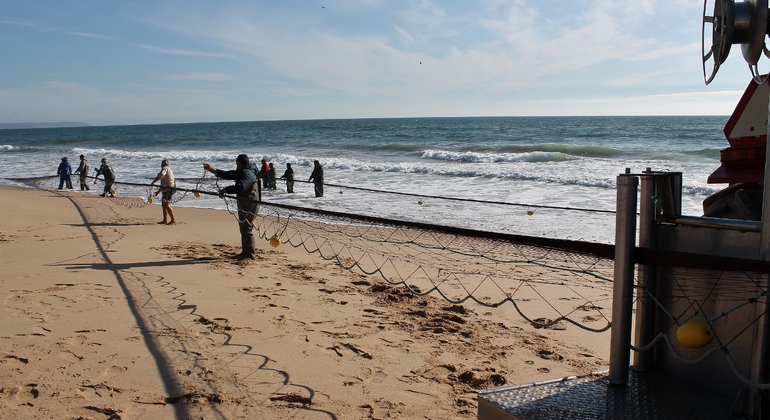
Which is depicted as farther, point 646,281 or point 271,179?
point 271,179

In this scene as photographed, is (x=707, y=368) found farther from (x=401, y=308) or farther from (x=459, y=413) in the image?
(x=401, y=308)

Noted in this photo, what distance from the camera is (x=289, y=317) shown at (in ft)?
18.1

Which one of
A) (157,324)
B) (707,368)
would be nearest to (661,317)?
(707,368)

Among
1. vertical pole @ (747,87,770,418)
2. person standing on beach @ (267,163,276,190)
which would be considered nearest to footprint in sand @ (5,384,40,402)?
vertical pole @ (747,87,770,418)

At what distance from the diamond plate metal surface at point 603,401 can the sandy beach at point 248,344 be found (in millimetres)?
1505

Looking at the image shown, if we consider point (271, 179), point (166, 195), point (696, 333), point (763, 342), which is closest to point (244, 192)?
point (166, 195)

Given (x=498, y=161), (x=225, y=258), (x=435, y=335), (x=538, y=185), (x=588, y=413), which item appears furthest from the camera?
(x=498, y=161)

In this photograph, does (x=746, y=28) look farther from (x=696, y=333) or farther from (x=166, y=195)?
(x=166, y=195)

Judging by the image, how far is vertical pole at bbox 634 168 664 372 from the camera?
214 centimetres

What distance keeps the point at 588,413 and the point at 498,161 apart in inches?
1301

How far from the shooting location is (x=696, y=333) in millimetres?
1915

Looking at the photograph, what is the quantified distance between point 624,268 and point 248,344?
3430mm

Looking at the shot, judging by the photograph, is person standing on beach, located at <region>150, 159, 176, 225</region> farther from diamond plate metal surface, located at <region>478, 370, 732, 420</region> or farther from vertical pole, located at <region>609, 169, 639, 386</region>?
vertical pole, located at <region>609, 169, 639, 386</region>

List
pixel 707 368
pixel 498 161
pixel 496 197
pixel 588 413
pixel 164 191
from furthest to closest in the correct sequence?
pixel 498 161 < pixel 496 197 < pixel 164 191 < pixel 707 368 < pixel 588 413
